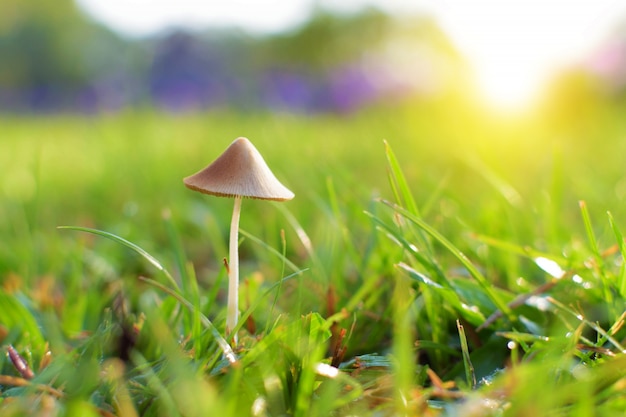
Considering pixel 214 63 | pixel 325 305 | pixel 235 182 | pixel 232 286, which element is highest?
pixel 214 63

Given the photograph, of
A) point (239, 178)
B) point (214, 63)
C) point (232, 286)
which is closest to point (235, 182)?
point (239, 178)

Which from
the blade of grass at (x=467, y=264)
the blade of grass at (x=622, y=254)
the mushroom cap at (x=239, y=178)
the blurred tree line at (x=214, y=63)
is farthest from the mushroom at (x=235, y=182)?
the blurred tree line at (x=214, y=63)

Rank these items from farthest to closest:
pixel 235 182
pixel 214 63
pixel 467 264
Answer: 1. pixel 214 63
2. pixel 467 264
3. pixel 235 182

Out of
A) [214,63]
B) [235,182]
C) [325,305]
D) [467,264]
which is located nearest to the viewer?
[235,182]

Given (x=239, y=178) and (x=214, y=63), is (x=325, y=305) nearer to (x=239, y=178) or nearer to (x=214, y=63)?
(x=239, y=178)

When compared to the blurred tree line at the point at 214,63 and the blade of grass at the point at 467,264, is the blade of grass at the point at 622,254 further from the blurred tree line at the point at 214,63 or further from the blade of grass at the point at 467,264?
the blurred tree line at the point at 214,63

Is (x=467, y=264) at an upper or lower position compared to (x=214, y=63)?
lower
